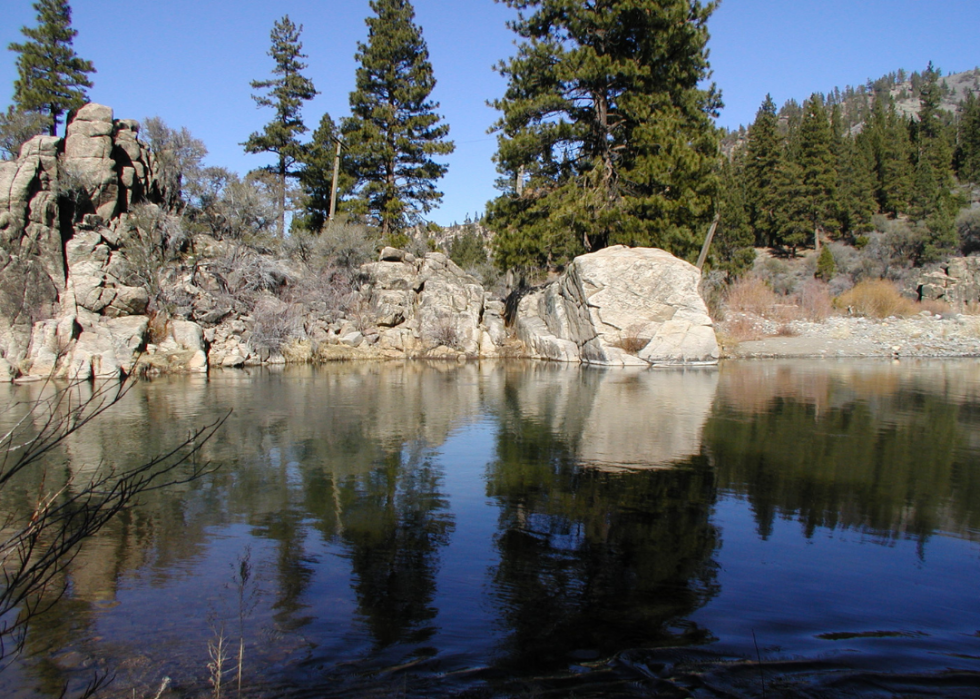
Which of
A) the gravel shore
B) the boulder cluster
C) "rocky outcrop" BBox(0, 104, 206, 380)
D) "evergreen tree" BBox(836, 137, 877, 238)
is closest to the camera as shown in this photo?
"rocky outcrop" BBox(0, 104, 206, 380)

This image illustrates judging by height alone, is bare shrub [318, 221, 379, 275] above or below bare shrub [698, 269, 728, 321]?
above

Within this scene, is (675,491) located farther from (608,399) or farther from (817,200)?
(817,200)

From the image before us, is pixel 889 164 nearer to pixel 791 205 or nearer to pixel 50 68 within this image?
pixel 791 205

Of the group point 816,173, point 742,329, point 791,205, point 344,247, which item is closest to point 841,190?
point 816,173

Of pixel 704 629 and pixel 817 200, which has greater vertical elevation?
pixel 817 200

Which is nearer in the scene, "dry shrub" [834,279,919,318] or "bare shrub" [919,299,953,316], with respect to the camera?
"dry shrub" [834,279,919,318]

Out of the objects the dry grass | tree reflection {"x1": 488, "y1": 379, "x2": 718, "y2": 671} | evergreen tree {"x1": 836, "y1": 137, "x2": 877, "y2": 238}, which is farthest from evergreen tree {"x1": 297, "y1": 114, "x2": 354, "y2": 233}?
evergreen tree {"x1": 836, "y1": 137, "x2": 877, "y2": 238}

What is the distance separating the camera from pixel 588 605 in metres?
4.37

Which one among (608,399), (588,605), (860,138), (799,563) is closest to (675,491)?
(799,563)

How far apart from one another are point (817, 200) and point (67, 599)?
59927 millimetres

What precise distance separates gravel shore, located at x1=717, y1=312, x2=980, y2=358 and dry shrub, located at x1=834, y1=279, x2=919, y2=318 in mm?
867

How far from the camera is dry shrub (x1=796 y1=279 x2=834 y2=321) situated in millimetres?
30922

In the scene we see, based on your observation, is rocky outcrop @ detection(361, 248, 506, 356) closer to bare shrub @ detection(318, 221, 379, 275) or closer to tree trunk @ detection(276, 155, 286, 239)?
bare shrub @ detection(318, 221, 379, 275)

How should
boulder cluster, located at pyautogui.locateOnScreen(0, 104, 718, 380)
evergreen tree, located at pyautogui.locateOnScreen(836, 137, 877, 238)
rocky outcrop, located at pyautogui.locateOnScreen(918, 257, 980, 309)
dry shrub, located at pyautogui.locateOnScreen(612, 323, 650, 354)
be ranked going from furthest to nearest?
evergreen tree, located at pyautogui.locateOnScreen(836, 137, 877, 238)
rocky outcrop, located at pyautogui.locateOnScreen(918, 257, 980, 309)
dry shrub, located at pyautogui.locateOnScreen(612, 323, 650, 354)
boulder cluster, located at pyautogui.locateOnScreen(0, 104, 718, 380)
